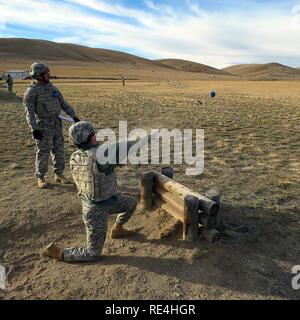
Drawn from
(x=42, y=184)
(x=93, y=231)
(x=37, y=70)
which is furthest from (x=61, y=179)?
(x=93, y=231)

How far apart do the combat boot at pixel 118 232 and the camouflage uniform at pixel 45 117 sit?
7.55 feet

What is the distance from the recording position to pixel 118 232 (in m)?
5.36

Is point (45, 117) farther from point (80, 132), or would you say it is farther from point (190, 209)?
point (190, 209)

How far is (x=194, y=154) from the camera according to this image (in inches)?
386

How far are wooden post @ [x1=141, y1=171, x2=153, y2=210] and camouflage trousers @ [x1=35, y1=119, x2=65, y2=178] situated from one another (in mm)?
1929

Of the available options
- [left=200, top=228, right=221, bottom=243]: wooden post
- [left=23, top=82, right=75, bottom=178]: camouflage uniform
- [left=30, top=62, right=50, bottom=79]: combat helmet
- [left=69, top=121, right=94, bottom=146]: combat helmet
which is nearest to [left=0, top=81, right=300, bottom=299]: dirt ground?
[left=200, top=228, right=221, bottom=243]: wooden post

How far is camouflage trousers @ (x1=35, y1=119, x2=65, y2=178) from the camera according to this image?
6.89 meters

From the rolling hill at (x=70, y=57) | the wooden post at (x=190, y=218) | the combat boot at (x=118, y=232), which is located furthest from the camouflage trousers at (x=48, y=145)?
the rolling hill at (x=70, y=57)

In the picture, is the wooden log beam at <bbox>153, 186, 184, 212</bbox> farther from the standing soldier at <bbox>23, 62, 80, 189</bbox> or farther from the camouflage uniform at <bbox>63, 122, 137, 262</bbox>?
the standing soldier at <bbox>23, 62, 80, 189</bbox>

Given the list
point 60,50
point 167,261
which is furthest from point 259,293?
point 60,50

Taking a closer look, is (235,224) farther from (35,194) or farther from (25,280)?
(35,194)

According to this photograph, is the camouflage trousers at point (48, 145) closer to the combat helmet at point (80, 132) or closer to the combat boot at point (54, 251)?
the combat boot at point (54, 251)

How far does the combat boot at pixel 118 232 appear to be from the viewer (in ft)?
17.5
